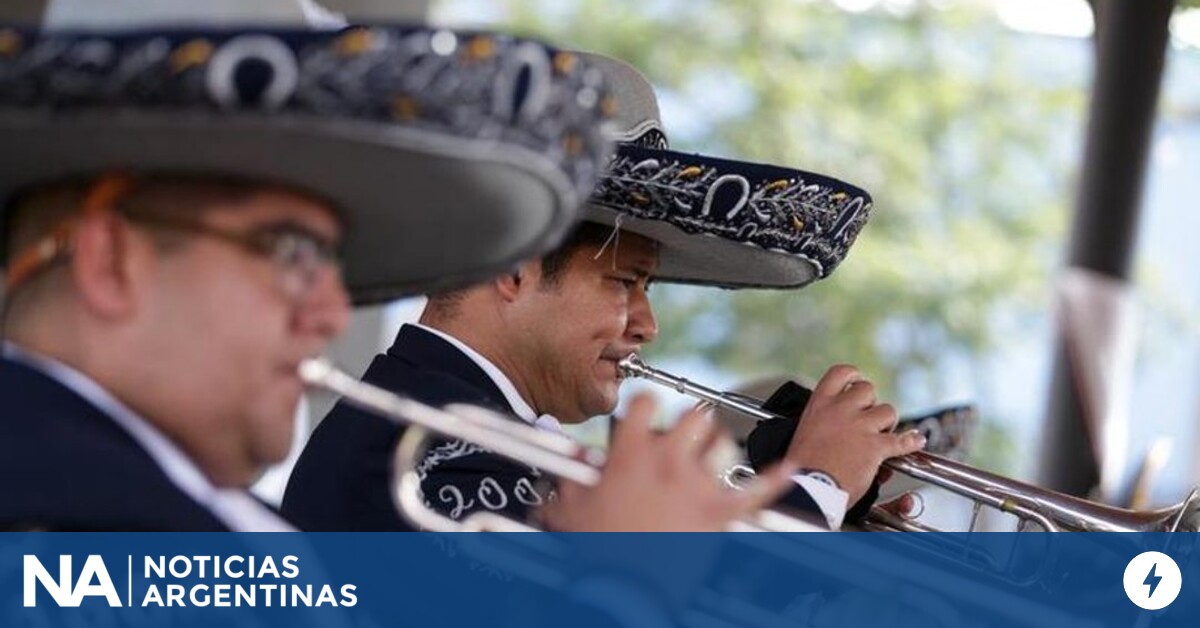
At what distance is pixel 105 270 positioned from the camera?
1.74 m

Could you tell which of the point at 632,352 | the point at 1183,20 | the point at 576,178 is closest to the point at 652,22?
the point at 1183,20

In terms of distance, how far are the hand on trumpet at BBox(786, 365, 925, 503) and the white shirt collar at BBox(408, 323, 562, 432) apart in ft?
1.12

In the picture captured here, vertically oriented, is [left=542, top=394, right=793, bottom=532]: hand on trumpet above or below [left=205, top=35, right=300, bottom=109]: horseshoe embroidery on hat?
below

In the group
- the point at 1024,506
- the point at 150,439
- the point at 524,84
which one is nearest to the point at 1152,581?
the point at 1024,506

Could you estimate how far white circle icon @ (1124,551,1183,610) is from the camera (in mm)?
2760

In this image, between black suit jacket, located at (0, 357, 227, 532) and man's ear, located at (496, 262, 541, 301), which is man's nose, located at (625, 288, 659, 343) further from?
black suit jacket, located at (0, 357, 227, 532)

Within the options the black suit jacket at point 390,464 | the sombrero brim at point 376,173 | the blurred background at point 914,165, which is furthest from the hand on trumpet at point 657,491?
the blurred background at point 914,165

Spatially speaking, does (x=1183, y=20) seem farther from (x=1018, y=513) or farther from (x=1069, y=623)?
(x=1069, y=623)

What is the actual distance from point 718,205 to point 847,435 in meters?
0.36

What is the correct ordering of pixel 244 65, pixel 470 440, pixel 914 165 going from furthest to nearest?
1. pixel 914 165
2. pixel 470 440
3. pixel 244 65

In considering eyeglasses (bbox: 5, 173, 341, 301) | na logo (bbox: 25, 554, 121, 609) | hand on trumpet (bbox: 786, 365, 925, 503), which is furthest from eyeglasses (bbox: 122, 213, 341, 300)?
hand on trumpet (bbox: 786, 365, 925, 503)

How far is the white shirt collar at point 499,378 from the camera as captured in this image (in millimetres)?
2871

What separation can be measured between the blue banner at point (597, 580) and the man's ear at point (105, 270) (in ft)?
0.60

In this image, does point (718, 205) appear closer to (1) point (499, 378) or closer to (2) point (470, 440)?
(1) point (499, 378)
